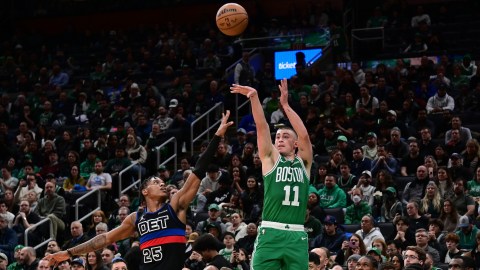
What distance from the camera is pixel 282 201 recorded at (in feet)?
32.5

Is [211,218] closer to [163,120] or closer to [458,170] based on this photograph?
[458,170]

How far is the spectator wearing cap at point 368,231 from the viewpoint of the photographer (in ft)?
50.7

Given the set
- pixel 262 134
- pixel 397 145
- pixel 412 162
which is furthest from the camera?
pixel 397 145

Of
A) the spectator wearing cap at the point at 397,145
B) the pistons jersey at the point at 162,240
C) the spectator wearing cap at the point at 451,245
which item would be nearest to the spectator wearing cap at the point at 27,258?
the spectator wearing cap at the point at 397,145

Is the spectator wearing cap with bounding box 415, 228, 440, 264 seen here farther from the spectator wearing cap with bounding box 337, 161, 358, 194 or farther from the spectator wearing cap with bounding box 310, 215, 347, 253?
the spectator wearing cap with bounding box 337, 161, 358, 194

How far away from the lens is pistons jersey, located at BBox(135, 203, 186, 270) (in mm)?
10031

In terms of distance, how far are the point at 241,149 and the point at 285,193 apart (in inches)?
423

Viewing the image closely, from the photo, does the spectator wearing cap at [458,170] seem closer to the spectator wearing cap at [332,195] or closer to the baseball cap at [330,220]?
the spectator wearing cap at [332,195]

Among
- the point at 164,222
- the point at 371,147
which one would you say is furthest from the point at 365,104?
the point at 164,222

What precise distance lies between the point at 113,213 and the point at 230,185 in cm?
267

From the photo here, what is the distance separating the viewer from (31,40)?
31188 millimetres

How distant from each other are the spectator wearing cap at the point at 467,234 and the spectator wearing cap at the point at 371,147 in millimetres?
3556

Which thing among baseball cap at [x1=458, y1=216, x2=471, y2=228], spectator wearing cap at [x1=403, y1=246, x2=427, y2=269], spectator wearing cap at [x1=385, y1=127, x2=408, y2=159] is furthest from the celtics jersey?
spectator wearing cap at [x1=385, y1=127, x2=408, y2=159]

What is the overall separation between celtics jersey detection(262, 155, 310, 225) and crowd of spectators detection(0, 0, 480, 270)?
2537 millimetres
